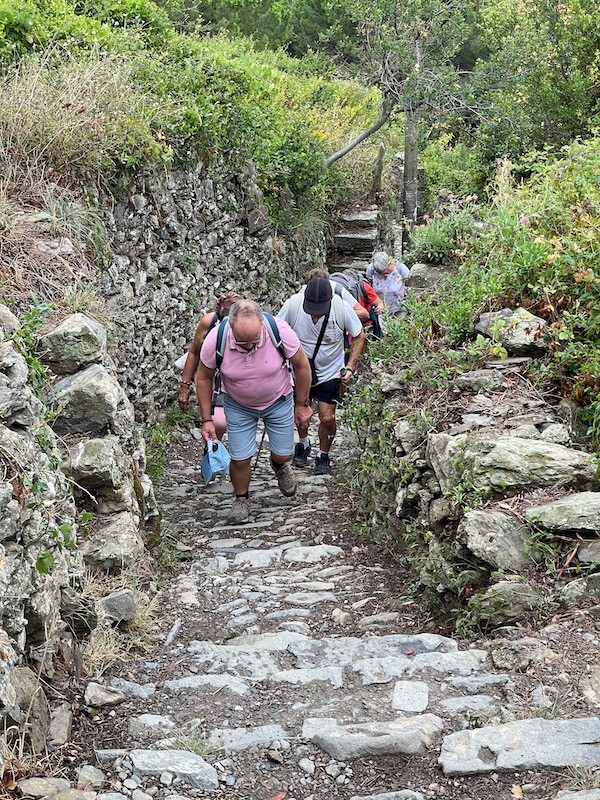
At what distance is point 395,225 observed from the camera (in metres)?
21.8

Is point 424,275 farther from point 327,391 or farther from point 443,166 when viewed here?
point 443,166

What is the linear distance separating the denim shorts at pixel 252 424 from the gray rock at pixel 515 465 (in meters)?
2.54

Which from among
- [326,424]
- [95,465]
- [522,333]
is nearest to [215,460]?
[326,424]

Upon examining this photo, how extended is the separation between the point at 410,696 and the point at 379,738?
52cm

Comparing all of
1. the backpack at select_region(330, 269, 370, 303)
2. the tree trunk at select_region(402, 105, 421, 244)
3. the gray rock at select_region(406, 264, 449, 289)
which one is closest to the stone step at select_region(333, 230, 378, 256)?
the tree trunk at select_region(402, 105, 421, 244)

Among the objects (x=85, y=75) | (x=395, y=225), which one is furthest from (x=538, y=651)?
(x=395, y=225)

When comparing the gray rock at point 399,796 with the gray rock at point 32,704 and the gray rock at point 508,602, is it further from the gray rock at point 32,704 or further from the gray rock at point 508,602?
the gray rock at point 508,602

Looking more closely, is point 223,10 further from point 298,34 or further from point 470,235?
point 470,235

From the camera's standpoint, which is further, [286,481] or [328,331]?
[328,331]

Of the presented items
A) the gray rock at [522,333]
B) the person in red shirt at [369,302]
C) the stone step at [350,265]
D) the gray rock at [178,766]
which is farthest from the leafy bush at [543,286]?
the stone step at [350,265]

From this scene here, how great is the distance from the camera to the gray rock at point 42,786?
3070mm

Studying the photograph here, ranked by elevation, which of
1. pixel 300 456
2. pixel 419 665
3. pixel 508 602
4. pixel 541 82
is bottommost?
pixel 300 456

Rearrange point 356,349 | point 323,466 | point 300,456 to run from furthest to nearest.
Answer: point 300,456
point 323,466
point 356,349

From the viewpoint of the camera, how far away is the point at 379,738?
3.62 m
